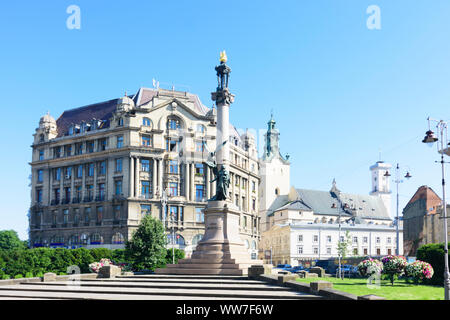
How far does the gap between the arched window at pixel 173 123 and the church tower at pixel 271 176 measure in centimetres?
5402

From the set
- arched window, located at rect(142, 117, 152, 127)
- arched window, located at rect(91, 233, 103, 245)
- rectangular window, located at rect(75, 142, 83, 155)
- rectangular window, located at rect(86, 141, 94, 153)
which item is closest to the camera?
arched window, located at rect(91, 233, 103, 245)

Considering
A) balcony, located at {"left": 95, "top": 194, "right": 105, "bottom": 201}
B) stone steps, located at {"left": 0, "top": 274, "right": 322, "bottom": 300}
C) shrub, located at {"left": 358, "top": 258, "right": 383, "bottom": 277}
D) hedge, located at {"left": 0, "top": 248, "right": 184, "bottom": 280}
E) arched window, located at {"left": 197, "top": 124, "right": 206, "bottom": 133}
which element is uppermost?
arched window, located at {"left": 197, "top": 124, "right": 206, "bottom": 133}

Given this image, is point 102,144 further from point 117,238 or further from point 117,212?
point 117,238

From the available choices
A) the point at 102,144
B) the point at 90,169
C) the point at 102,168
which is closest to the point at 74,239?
the point at 90,169

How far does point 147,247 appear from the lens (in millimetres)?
48594

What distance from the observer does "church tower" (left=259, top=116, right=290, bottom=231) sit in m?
131

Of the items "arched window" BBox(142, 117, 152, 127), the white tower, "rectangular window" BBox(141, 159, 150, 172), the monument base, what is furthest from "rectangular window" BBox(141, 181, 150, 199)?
the white tower

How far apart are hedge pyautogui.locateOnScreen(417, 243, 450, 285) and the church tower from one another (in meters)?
93.9

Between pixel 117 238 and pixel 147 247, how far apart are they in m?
27.5

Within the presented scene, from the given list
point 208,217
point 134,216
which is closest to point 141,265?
point 208,217

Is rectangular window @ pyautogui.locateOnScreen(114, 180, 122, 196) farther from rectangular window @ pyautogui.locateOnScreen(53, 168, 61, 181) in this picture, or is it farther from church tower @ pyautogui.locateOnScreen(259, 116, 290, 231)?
church tower @ pyautogui.locateOnScreen(259, 116, 290, 231)

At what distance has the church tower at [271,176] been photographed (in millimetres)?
131000

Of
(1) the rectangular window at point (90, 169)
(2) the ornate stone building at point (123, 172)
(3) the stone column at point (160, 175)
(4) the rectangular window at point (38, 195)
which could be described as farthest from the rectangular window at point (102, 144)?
(4) the rectangular window at point (38, 195)
